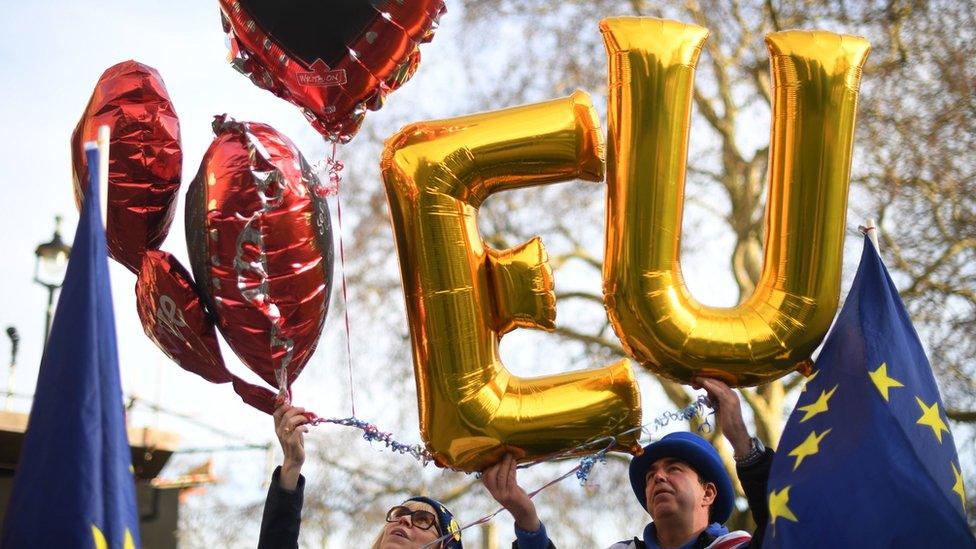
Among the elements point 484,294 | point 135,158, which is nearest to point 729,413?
point 484,294

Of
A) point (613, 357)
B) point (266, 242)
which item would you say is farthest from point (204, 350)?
point (613, 357)

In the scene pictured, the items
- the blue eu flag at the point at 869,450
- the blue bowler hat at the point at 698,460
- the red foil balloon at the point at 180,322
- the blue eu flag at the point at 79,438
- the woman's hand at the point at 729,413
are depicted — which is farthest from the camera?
the blue bowler hat at the point at 698,460

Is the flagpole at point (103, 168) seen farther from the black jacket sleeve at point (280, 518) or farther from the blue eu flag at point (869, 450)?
the blue eu flag at point (869, 450)

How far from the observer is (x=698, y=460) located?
397cm

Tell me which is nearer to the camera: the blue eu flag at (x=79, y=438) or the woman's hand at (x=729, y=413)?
the blue eu flag at (x=79, y=438)

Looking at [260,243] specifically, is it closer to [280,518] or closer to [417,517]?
[280,518]

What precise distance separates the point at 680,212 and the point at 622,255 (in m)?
0.21

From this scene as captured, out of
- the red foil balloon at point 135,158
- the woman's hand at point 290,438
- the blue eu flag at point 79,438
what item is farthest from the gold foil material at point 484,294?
the blue eu flag at point 79,438

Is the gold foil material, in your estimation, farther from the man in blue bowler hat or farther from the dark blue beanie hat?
the dark blue beanie hat

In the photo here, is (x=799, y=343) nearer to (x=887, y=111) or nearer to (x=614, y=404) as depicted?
(x=614, y=404)

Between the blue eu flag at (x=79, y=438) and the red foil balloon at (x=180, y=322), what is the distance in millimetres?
454

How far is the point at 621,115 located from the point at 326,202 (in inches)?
35.1

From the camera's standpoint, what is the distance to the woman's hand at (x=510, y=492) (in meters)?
3.65

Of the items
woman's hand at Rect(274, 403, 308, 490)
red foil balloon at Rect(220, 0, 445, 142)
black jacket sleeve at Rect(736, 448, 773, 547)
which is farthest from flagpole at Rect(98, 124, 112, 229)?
black jacket sleeve at Rect(736, 448, 773, 547)
